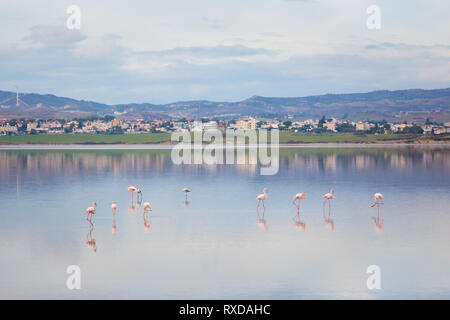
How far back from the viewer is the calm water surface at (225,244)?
35.2 ft

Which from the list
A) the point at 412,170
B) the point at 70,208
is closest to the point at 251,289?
the point at 70,208

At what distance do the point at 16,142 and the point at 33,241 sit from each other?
9499cm

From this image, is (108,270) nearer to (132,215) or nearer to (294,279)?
(294,279)

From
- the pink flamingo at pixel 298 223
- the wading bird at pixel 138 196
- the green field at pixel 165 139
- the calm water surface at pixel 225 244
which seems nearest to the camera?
the calm water surface at pixel 225 244

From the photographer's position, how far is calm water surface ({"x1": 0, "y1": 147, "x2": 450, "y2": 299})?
10.7 meters

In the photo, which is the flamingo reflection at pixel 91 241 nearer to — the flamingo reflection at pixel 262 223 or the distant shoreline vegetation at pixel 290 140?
the flamingo reflection at pixel 262 223

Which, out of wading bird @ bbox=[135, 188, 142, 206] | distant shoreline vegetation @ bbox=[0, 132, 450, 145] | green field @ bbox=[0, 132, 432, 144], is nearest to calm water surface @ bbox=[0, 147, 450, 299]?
wading bird @ bbox=[135, 188, 142, 206]

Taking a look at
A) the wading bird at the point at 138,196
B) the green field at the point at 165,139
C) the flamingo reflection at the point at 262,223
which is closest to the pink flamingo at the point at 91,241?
the flamingo reflection at the point at 262,223

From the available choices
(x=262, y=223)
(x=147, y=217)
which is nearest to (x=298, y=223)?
(x=262, y=223)

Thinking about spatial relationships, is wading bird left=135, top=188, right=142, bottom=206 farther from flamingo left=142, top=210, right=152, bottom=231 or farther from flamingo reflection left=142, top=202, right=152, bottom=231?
flamingo left=142, top=210, right=152, bottom=231

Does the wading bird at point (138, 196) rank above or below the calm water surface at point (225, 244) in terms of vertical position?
above

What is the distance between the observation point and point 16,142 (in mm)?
103500

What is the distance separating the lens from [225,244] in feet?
46.0

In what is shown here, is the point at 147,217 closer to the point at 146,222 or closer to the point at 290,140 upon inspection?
the point at 146,222
